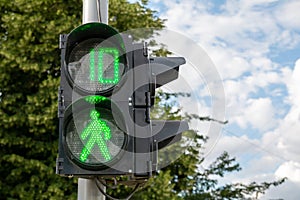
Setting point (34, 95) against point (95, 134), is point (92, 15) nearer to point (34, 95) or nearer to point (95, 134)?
point (95, 134)

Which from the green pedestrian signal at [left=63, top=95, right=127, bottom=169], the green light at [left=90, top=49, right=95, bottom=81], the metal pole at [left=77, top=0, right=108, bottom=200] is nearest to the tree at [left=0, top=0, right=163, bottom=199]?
the metal pole at [left=77, top=0, right=108, bottom=200]

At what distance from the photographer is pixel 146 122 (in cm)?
333

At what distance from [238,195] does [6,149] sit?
7314 mm

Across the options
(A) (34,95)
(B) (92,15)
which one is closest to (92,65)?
(B) (92,15)

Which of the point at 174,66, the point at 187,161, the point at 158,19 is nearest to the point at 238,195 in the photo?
the point at 187,161

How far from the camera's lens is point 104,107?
10.8 feet

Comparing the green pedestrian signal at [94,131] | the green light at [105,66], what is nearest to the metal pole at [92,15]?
the green pedestrian signal at [94,131]

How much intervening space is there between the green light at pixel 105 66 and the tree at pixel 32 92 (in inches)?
387

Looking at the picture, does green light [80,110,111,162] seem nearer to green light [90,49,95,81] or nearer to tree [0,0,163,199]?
green light [90,49,95,81]

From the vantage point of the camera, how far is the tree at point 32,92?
43.6 ft

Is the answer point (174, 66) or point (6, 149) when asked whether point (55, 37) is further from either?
point (174, 66)

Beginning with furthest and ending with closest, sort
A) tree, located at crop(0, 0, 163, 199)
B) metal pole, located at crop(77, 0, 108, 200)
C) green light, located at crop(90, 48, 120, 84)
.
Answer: tree, located at crop(0, 0, 163, 199) → metal pole, located at crop(77, 0, 108, 200) → green light, located at crop(90, 48, 120, 84)

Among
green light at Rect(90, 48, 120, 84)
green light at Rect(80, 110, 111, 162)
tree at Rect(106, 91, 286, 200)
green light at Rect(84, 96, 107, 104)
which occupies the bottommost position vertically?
green light at Rect(80, 110, 111, 162)

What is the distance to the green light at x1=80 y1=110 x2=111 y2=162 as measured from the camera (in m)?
3.28
